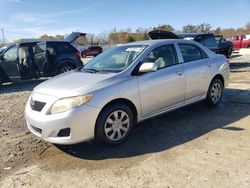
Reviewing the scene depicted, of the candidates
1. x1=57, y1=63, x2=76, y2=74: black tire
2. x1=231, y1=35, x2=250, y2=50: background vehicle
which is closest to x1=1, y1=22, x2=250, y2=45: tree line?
x1=231, y1=35, x2=250, y2=50: background vehicle

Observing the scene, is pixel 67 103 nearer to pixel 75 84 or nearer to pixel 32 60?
pixel 75 84

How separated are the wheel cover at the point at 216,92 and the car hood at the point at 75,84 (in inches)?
106

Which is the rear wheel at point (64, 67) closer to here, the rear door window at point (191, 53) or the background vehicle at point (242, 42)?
the rear door window at point (191, 53)

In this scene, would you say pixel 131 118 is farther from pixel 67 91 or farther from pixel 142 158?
pixel 67 91

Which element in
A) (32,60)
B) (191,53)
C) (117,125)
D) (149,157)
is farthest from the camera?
(32,60)

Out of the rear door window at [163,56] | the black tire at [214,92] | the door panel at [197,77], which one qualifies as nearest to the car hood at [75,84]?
the rear door window at [163,56]

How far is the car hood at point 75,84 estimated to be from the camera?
3.95m

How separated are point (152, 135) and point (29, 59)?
7.31 metres

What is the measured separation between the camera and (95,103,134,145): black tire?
4.07 meters

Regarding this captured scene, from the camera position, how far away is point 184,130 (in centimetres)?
489

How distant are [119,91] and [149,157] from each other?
107 cm

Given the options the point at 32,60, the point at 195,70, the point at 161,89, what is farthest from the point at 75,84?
the point at 32,60

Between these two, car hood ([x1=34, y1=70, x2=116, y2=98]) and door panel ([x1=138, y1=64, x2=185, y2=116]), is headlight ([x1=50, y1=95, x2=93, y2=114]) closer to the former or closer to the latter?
car hood ([x1=34, y1=70, x2=116, y2=98])

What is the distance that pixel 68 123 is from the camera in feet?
12.5
